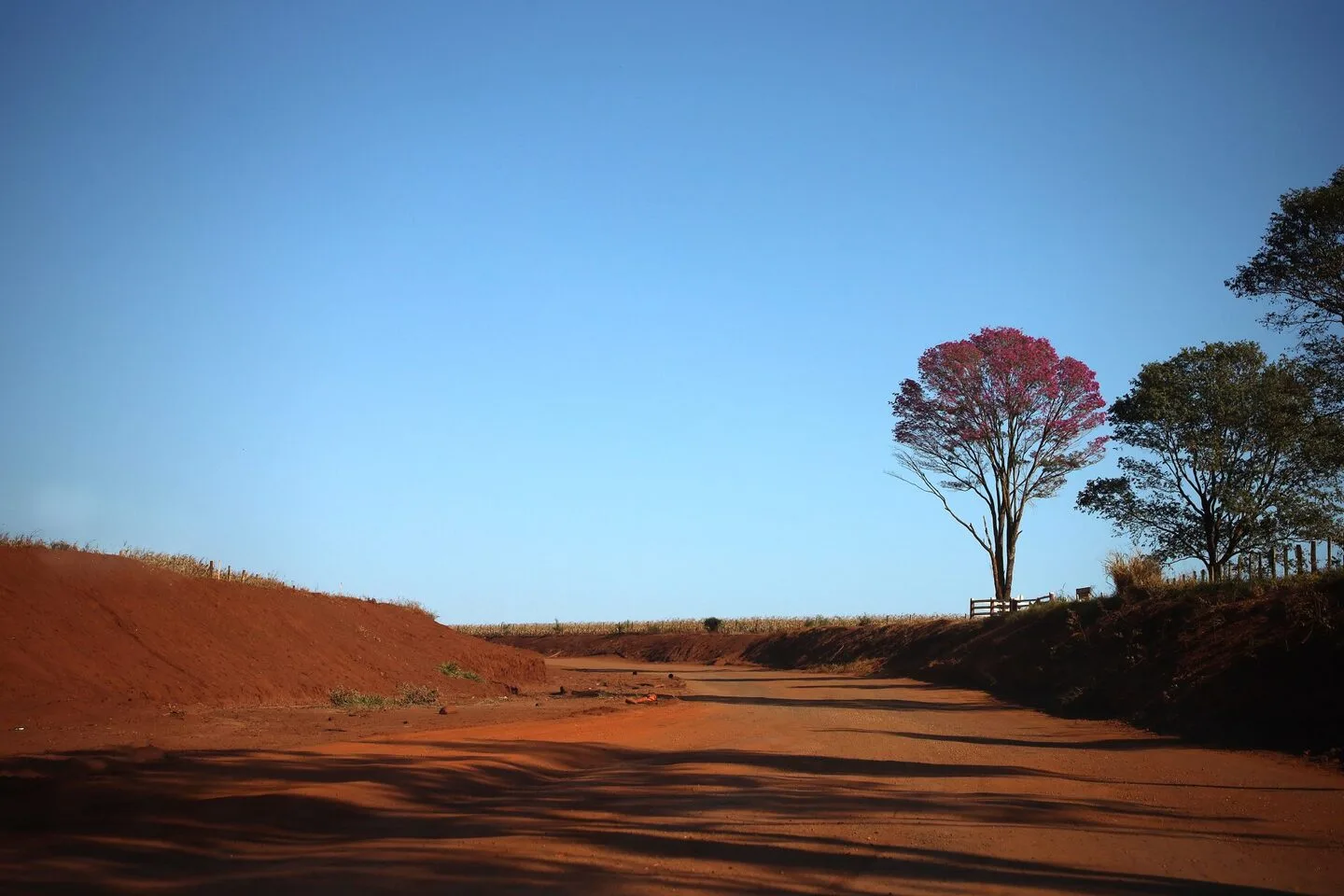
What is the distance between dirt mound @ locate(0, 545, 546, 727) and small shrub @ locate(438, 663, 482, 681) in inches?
13.6

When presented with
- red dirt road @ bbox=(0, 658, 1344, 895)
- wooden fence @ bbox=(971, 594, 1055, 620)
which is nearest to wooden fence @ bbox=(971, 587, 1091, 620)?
wooden fence @ bbox=(971, 594, 1055, 620)

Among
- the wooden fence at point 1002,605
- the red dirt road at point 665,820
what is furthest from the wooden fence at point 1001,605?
the red dirt road at point 665,820

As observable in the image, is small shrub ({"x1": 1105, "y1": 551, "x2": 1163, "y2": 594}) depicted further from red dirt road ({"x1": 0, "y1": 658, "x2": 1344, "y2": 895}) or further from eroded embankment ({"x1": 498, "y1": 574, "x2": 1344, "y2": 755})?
red dirt road ({"x1": 0, "y1": 658, "x2": 1344, "y2": 895})

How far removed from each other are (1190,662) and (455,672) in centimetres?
1941

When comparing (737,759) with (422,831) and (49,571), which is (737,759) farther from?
(49,571)

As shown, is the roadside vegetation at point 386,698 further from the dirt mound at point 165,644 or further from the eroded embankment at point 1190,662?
the eroded embankment at point 1190,662

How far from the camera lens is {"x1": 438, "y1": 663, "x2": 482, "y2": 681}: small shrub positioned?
27.4 m

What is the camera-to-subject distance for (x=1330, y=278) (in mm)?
20109

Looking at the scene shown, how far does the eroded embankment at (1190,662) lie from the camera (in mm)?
13805

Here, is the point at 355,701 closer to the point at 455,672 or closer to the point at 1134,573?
the point at 455,672

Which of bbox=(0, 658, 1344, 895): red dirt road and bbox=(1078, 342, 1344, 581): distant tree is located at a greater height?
bbox=(1078, 342, 1344, 581): distant tree

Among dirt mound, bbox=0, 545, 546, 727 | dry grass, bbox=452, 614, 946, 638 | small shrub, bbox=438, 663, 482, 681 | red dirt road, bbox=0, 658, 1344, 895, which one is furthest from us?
dry grass, bbox=452, 614, 946, 638

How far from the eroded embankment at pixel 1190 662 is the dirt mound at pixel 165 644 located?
50.2ft

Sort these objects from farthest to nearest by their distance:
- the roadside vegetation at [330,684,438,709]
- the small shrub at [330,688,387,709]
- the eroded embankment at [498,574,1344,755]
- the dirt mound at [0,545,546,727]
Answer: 1. the roadside vegetation at [330,684,438,709]
2. the small shrub at [330,688,387,709]
3. the dirt mound at [0,545,546,727]
4. the eroded embankment at [498,574,1344,755]
